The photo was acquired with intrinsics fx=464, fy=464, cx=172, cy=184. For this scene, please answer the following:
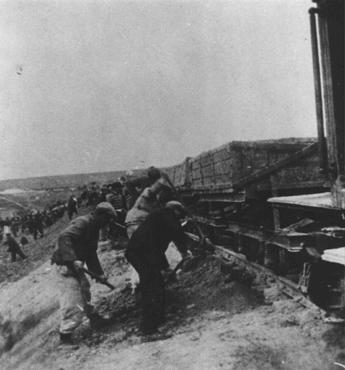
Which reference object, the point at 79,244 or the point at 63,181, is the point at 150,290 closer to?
the point at 79,244

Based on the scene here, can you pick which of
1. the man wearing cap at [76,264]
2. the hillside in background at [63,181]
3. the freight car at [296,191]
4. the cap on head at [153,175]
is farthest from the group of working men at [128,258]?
the hillside in background at [63,181]

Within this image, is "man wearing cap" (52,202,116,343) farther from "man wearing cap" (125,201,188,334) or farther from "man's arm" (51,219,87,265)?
"man wearing cap" (125,201,188,334)

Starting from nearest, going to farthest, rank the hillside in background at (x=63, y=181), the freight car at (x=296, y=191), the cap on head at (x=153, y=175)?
the freight car at (x=296, y=191) → the cap on head at (x=153, y=175) → the hillside in background at (x=63, y=181)

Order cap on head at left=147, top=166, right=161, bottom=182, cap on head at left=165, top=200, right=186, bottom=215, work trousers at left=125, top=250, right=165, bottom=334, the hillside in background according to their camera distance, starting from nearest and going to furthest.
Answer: work trousers at left=125, top=250, right=165, bottom=334
cap on head at left=165, top=200, right=186, bottom=215
cap on head at left=147, top=166, right=161, bottom=182
the hillside in background

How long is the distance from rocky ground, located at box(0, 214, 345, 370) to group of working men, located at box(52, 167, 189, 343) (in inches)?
10.4

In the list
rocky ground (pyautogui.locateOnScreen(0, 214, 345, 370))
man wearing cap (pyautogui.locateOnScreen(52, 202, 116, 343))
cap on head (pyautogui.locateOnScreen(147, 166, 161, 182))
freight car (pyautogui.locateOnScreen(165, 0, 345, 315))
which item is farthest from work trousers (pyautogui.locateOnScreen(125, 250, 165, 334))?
cap on head (pyautogui.locateOnScreen(147, 166, 161, 182))

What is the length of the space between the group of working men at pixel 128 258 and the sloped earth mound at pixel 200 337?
262 millimetres

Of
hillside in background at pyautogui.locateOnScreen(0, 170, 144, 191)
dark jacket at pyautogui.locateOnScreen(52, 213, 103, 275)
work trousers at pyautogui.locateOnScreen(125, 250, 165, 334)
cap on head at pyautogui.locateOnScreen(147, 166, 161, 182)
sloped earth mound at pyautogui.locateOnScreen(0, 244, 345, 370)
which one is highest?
hillside in background at pyautogui.locateOnScreen(0, 170, 144, 191)

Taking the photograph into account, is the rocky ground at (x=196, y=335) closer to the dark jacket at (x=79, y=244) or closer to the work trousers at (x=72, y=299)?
the work trousers at (x=72, y=299)

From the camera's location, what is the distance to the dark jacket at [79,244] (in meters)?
5.88

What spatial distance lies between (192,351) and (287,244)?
1.68 meters

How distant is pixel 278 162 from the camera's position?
6.66m

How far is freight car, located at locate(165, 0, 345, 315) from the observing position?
12.7 feet

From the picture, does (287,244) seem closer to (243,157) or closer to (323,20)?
(243,157)
